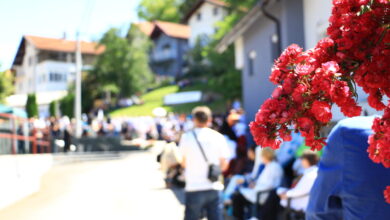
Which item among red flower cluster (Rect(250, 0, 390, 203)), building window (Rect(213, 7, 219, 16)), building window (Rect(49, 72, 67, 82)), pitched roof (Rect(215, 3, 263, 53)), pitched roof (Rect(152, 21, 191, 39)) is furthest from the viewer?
pitched roof (Rect(152, 21, 191, 39))

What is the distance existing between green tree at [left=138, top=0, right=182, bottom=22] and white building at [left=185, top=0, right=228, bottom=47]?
1648cm

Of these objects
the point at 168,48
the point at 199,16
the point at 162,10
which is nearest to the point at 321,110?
the point at 199,16

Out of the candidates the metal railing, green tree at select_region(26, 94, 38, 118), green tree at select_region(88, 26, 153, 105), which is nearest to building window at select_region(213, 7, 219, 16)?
green tree at select_region(88, 26, 153, 105)

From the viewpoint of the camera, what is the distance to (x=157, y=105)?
157 feet

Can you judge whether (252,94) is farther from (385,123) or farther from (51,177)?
(385,123)

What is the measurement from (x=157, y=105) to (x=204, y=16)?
1791 cm

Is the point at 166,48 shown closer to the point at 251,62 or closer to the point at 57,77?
Answer: the point at 57,77

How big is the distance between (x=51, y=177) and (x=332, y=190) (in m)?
14.0

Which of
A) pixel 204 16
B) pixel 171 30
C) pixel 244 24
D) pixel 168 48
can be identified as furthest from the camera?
pixel 168 48

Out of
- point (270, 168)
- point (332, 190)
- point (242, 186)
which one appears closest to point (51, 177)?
point (242, 186)

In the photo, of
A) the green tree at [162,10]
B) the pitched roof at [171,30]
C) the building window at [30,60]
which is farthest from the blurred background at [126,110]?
the green tree at [162,10]

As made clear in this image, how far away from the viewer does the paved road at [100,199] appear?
27.6ft

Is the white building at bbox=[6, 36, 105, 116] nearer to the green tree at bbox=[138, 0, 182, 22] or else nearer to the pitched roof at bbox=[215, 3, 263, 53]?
the green tree at bbox=[138, 0, 182, 22]

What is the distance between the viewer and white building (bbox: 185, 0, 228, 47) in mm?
59091
